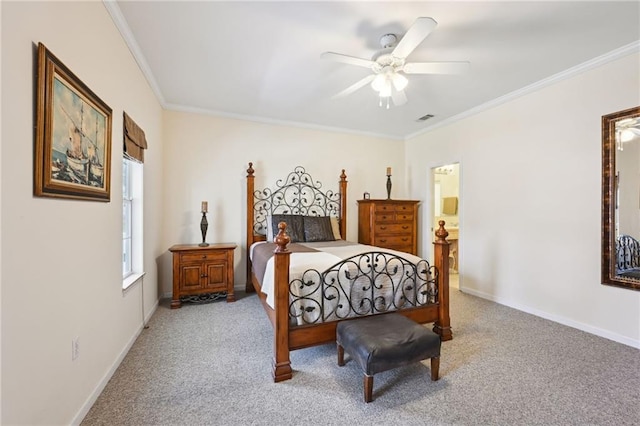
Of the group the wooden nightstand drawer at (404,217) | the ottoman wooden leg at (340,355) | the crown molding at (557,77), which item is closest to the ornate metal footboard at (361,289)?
the ottoman wooden leg at (340,355)

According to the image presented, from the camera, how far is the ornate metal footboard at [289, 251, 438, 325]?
2.19 metres

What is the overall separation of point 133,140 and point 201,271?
1812mm

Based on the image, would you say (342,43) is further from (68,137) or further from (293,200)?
(293,200)

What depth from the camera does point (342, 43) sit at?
8.11 feet

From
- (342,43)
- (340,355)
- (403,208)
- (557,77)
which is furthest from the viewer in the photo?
(403,208)

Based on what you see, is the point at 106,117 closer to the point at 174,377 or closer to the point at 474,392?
the point at 174,377

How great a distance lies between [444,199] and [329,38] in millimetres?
4887

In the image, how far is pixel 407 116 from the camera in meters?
4.38

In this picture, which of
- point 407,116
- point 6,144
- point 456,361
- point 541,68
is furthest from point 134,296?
point 541,68

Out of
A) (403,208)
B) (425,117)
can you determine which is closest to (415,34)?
(425,117)

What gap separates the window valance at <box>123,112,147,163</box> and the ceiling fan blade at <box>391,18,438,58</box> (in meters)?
2.37

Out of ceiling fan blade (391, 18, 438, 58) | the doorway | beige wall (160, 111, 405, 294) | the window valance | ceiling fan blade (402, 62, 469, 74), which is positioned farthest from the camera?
the doorway

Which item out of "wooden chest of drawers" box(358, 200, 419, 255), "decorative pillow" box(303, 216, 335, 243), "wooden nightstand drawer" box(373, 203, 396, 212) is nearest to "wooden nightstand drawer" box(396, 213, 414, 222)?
"wooden chest of drawers" box(358, 200, 419, 255)

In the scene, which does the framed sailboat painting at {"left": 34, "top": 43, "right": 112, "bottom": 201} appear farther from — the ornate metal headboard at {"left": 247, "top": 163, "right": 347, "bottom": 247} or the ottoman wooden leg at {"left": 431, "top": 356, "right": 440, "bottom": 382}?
the ottoman wooden leg at {"left": 431, "top": 356, "right": 440, "bottom": 382}
